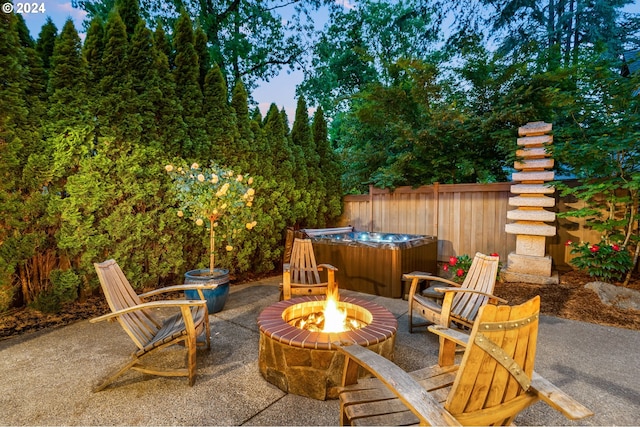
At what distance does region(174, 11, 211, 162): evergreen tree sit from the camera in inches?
174

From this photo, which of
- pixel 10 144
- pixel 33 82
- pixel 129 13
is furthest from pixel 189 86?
pixel 10 144

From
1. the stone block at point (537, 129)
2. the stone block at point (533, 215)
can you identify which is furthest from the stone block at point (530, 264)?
the stone block at point (537, 129)

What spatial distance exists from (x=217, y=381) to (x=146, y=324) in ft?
2.34

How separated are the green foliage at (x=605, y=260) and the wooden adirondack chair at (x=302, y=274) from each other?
3.32m

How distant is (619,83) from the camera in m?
3.71

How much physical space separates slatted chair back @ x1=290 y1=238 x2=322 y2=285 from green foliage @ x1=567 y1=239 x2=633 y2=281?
3412 millimetres

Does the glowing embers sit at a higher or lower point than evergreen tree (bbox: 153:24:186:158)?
lower

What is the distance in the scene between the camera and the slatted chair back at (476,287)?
2615 mm

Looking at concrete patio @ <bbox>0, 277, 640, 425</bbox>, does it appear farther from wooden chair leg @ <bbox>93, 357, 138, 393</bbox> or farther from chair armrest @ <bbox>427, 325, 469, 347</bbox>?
chair armrest @ <bbox>427, 325, 469, 347</bbox>

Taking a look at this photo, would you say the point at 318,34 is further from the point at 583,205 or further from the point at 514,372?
the point at 514,372

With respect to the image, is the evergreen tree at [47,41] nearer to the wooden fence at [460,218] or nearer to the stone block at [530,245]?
the wooden fence at [460,218]

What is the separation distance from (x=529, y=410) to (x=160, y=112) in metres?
4.81

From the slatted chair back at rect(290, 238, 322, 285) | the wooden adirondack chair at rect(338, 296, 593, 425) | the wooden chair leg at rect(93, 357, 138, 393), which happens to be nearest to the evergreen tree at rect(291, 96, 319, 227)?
the slatted chair back at rect(290, 238, 322, 285)

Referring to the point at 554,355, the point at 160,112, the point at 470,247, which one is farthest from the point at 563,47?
the point at 160,112
